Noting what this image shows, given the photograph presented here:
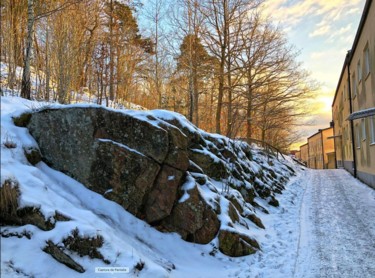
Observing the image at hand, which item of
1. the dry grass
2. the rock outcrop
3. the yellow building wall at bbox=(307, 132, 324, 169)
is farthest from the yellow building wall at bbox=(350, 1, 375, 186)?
the yellow building wall at bbox=(307, 132, 324, 169)

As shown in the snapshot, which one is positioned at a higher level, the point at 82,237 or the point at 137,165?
A: the point at 137,165

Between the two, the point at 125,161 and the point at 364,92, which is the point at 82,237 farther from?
the point at 364,92

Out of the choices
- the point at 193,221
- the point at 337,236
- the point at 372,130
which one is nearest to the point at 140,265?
the point at 193,221

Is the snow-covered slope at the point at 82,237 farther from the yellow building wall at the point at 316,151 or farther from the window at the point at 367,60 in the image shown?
the yellow building wall at the point at 316,151

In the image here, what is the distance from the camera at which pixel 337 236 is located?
606 cm

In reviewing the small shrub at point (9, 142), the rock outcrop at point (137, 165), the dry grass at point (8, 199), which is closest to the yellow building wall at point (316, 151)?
the rock outcrop at point (137, 165)

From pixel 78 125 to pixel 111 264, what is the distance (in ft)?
8.30

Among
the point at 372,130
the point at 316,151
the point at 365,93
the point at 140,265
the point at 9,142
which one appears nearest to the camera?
the point at 140,265

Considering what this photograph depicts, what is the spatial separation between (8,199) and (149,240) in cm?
225

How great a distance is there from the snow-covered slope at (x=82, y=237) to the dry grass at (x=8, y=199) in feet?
0.15

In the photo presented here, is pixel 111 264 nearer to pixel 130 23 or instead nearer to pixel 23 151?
pixel 23 151

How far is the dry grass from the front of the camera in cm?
327

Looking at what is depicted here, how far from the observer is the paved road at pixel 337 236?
458cm

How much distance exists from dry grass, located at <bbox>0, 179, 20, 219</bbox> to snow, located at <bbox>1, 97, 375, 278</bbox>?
97 mm
